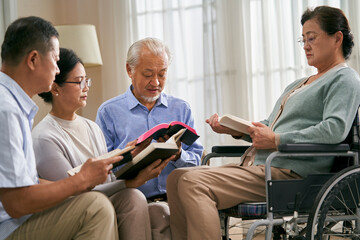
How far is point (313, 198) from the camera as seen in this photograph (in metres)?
2.08

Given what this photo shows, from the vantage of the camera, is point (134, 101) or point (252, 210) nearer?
point (252, 210)

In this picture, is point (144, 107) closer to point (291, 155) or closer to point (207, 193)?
point (207, 193)

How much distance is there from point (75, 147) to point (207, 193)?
582 mm

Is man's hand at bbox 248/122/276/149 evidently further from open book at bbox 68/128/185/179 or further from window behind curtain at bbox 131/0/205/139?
window behind curtain at bbox 131/0/205/139

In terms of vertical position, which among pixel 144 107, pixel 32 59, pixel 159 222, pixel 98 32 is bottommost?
pixel 159 222

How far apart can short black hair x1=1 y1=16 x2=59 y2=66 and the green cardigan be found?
103 cm

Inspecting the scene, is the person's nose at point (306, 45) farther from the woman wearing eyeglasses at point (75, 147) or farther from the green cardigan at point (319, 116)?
the woman wearing eyeglasses at point (75, 147)

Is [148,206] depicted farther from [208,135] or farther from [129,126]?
[208,135]

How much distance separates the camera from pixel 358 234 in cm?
208

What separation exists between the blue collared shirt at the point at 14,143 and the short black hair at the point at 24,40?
0.24 feet

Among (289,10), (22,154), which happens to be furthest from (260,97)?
(22,154)

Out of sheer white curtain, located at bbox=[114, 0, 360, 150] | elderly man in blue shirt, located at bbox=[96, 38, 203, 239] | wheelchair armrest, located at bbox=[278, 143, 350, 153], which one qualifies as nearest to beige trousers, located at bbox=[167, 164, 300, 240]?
wheelchair armrest, located at bbox=[278, 143, 350, 153]

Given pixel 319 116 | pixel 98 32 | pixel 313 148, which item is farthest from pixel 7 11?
pixel 313 148

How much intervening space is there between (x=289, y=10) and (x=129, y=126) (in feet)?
5.93
